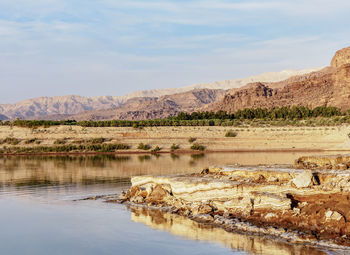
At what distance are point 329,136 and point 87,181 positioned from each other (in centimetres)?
3403

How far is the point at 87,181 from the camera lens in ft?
79.5

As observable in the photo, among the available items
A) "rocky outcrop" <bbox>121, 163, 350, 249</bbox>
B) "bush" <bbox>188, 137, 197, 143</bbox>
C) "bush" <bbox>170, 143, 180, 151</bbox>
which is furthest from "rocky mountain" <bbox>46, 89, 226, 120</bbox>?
"rocky outcrop" <bbox>121, 163, 350, 249</bbox>

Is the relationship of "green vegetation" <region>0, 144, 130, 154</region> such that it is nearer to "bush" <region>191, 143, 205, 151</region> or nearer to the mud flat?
"bush" <region>191, 143, 205, 151</region>

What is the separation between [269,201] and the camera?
1388cm

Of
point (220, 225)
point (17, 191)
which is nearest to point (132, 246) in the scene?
point (220, 225)

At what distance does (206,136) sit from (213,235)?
134 ft

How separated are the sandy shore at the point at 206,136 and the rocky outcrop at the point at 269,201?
3236 centimetres

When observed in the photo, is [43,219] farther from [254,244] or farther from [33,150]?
[33,150]

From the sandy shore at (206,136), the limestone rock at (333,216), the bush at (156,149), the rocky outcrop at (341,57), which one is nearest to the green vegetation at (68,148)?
the sandy shore at (206,136)

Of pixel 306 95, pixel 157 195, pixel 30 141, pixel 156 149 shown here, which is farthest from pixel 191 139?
pixel 306 95

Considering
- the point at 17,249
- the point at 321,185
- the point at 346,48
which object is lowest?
the point at 17,249

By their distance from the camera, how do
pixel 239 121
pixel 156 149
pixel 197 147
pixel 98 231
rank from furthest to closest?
pixel 239 121
pixel 156 149
pixel 197 147
pixel 98 231

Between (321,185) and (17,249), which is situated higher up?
(321,185)

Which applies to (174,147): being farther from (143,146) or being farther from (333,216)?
(333,216)
